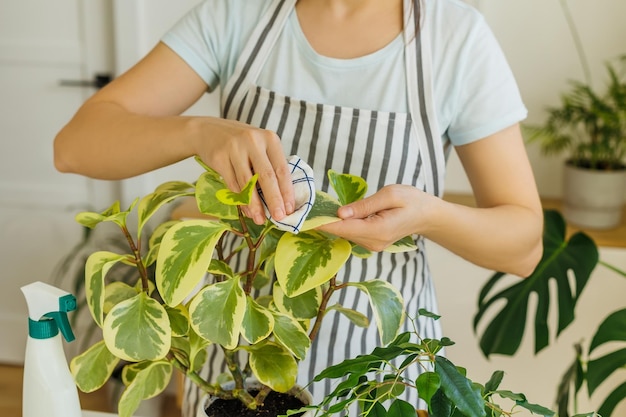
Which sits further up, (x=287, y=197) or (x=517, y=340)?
(x=287, y=197)

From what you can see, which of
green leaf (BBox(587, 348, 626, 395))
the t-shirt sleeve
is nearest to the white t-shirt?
the t-shirt sleeve

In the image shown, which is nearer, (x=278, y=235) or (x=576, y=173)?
(x=278, y=235)

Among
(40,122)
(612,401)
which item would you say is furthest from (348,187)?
(40,122)

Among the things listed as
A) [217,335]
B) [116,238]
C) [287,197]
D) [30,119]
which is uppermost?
[287,197]

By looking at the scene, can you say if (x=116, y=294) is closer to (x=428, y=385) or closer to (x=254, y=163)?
(x=254, y=163)

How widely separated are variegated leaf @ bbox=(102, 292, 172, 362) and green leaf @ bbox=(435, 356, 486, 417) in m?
0.25

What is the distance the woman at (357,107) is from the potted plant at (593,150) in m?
1.04

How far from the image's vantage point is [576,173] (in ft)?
6.89

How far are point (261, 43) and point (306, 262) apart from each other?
0.49 m

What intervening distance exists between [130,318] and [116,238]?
70.5 inches

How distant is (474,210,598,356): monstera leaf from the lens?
1.61 meters

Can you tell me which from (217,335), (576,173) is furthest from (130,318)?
(576,173)

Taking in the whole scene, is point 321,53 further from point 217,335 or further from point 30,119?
point 30,119

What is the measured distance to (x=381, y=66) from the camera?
1.09m
